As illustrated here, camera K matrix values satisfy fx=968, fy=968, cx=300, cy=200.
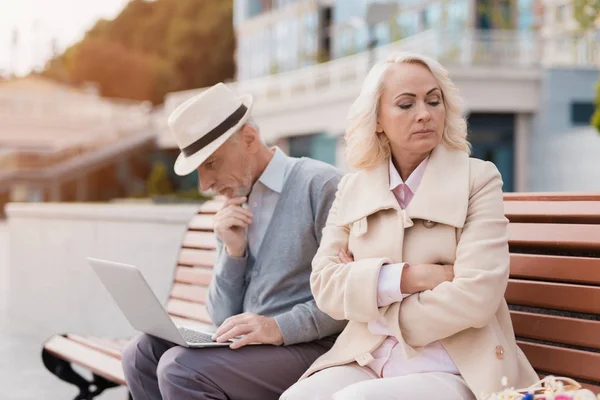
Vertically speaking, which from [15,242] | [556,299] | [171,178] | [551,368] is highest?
[556,299]

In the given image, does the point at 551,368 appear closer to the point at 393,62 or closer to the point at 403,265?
the point at 403,265

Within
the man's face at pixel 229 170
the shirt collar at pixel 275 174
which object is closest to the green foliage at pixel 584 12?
the shirt collar at pixel 275 174

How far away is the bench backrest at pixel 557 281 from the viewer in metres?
2.96

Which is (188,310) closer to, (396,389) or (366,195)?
(366,195)

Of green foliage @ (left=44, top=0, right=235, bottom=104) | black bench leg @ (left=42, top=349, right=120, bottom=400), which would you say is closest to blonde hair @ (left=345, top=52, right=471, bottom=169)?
black bench leg @ (left=42, top=349, right=120, bottom=400)

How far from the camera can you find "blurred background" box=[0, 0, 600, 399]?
7.96m

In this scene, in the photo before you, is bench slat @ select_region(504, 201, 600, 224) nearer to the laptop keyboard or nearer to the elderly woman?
the elderly woman

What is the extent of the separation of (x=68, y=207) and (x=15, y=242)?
4.94ft

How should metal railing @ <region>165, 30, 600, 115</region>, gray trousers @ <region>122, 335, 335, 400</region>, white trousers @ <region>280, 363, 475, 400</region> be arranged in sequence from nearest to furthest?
white trousers @ <region>280, 363, 475, 400</region> → gray trousers @ <region>122, 335, 335, 400</region> → metal railing @ <region>165, 30, 600, 115</region>

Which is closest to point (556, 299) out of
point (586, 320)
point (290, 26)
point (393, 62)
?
point (586, 320)

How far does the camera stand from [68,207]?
826 cm

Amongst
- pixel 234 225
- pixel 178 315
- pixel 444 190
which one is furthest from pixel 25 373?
pixel 444 190

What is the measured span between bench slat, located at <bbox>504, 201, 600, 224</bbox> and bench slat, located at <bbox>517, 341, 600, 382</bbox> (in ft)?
1.37

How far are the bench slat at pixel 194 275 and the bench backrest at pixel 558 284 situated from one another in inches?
74.0
